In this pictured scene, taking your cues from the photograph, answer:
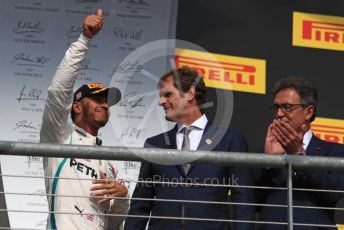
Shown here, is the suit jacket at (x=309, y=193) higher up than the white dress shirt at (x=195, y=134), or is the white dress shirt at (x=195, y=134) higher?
the white dress shirt at (x=195, y=134)

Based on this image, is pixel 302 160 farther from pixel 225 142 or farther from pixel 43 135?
pixel 43 135

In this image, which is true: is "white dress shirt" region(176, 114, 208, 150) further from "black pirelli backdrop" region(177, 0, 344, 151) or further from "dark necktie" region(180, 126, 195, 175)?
"black pirelli backdrop" region(177, 0, 344, 151)

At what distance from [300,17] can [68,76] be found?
6.01 feet

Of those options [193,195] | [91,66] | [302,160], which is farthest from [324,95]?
[302,160]

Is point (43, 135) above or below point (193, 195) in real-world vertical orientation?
above

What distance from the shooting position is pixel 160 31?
4.34 metres
